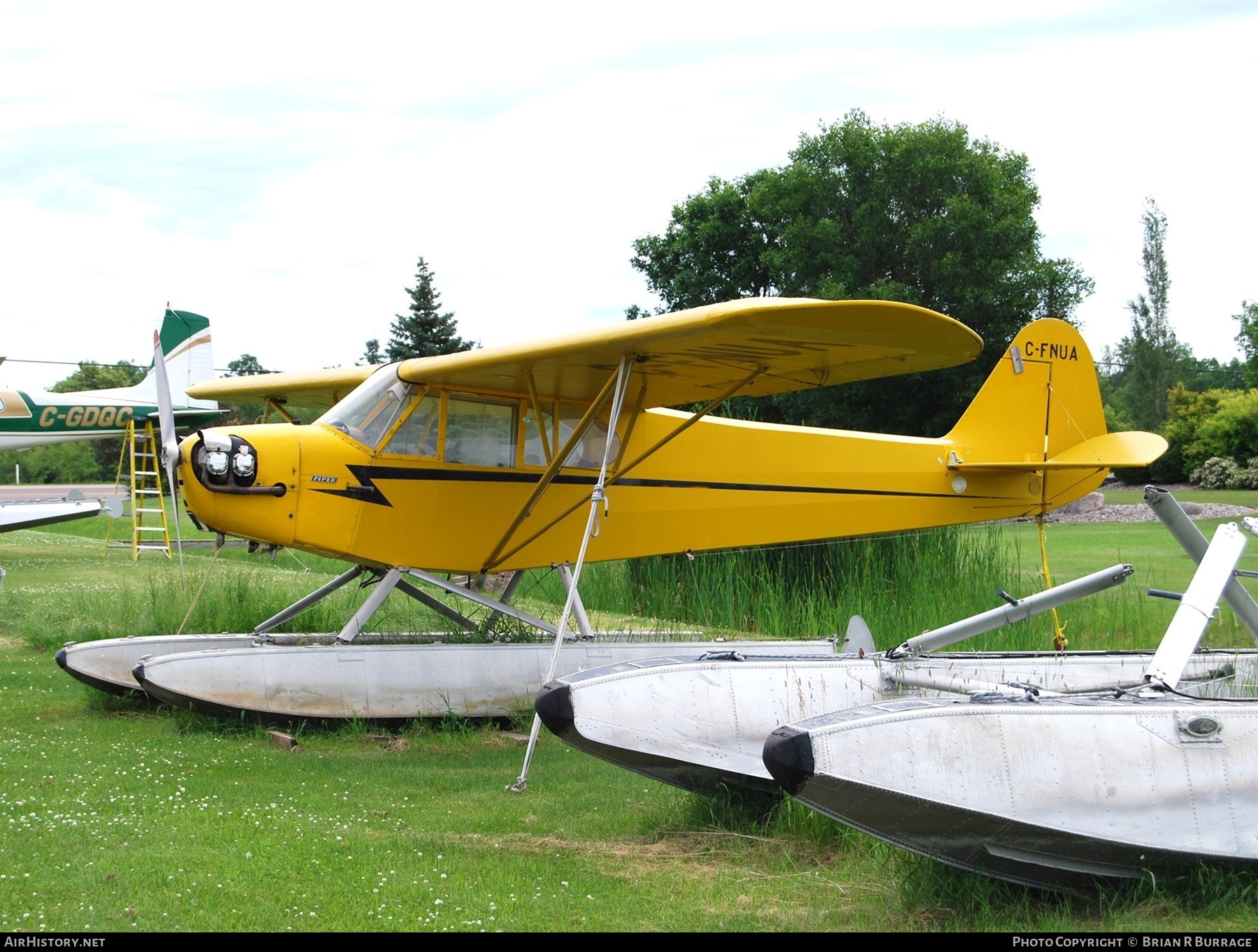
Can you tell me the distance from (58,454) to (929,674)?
216ft

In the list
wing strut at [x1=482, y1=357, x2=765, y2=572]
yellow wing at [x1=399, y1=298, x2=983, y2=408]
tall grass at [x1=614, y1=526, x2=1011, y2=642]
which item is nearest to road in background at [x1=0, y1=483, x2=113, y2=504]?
tall grass at [x1=614, y1=526, x2=1011, y2=642]

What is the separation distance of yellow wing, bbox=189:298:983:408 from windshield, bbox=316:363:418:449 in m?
0.18

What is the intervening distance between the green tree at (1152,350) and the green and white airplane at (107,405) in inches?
1735

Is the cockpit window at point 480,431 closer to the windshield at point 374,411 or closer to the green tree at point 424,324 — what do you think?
the windshield at point 374,411

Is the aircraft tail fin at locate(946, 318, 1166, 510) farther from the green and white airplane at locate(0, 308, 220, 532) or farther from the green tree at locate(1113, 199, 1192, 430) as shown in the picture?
the green tree at locate(1113, 199, 1192, 430)

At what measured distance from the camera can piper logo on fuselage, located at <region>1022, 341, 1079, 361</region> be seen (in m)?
10.9

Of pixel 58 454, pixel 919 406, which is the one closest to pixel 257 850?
pixel 919 406

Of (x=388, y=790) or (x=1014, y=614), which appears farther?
(x=388, y=790)

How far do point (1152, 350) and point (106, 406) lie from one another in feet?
172

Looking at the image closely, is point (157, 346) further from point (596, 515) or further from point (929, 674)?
point (929, 674)

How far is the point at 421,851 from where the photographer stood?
4.89 meters

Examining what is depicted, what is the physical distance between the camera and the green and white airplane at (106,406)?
22.0 meters

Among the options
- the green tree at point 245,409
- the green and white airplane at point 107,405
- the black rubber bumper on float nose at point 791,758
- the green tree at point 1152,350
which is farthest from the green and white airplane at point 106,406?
the green tree at point 1152,350

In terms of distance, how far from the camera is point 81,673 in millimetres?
8023
